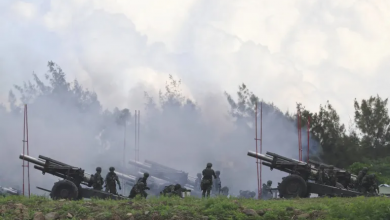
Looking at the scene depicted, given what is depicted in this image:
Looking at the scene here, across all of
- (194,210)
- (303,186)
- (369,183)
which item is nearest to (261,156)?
(303,186)

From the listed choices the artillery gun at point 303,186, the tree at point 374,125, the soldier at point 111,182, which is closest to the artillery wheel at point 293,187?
the artillery gun at point 303,186

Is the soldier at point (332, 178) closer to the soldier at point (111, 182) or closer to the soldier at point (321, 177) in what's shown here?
the soldier at point (321, 177)

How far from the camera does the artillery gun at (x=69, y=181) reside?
31406 millimetres

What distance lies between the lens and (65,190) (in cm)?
3141

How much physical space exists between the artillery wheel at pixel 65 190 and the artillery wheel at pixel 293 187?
902 centimetres

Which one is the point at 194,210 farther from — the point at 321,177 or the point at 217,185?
the point at 217,185

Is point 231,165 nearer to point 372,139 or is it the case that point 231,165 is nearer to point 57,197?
point 372,139

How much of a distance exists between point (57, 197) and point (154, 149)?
23037mm

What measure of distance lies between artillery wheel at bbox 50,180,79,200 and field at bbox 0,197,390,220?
21.1 feet

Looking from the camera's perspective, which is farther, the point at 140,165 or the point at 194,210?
the point at 140,165

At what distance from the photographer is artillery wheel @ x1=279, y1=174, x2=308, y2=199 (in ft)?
106

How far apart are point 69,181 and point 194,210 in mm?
9897

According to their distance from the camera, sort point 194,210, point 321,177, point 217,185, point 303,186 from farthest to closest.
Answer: point 217,185
point 321,177
point 303,186
point 194,210

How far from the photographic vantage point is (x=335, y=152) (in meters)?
56.0
